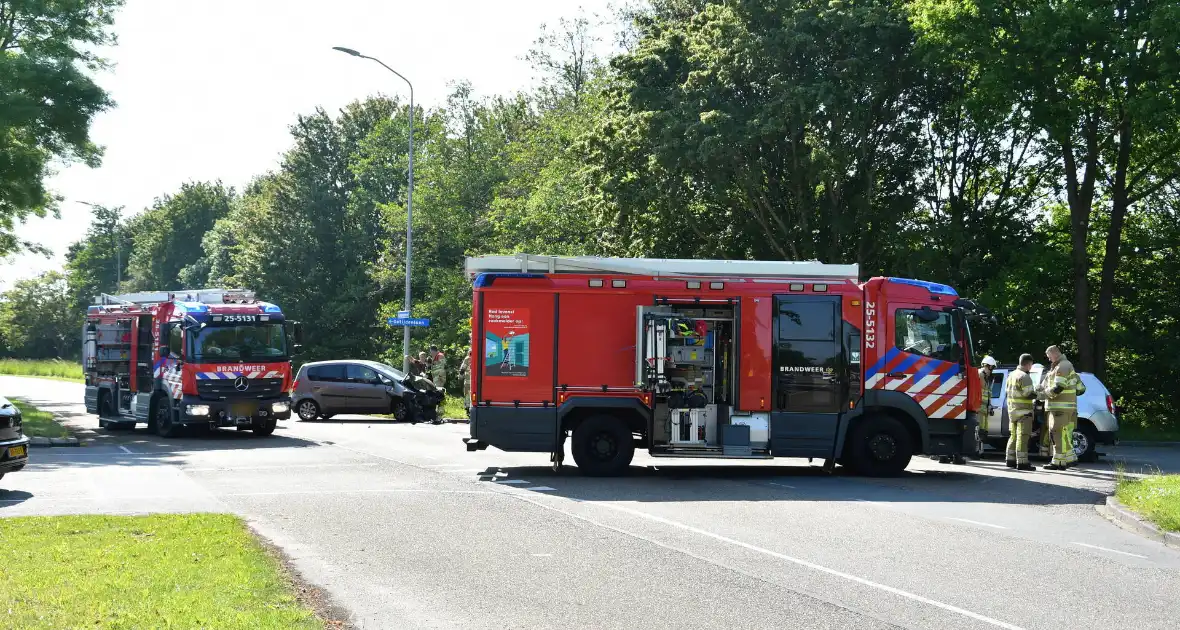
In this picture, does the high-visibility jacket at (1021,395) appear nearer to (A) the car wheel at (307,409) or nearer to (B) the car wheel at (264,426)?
(B) the car wheel at (264,426)

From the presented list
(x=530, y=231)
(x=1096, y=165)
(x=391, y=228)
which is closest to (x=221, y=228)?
(x=391, y=228)

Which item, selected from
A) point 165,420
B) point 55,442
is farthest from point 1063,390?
point 55,442

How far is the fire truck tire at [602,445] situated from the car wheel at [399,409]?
14.7m

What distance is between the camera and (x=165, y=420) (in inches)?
939

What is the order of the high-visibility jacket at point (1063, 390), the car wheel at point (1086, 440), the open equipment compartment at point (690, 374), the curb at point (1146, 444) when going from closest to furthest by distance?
the open equipment compartment at point (690, 374), the high-visibility jacket at point (1063, 390), the car wheel at point (1086, 440), the curb at point (1146, 444)

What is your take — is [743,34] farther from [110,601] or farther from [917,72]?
[110,601]

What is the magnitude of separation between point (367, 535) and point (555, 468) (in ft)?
19.4

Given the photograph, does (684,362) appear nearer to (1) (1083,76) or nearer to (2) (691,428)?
(2) (691,428)

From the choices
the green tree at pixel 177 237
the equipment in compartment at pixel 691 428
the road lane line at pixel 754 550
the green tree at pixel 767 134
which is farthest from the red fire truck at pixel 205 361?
the green tree at pixel 177 237

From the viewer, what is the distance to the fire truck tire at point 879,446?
16.5 m

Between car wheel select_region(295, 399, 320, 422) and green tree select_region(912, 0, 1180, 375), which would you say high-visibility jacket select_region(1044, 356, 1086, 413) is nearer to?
green tree select_region(912, 0, 1180, 375)

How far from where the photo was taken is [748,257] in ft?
115

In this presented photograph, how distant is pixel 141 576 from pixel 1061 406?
13.8m

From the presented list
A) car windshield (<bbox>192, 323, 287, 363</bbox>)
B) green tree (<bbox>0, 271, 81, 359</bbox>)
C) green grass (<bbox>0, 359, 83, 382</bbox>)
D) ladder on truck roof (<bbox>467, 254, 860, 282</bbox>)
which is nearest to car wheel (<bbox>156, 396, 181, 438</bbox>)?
car windshield (<bbox>192, 323, 287, 363</bbox>)
